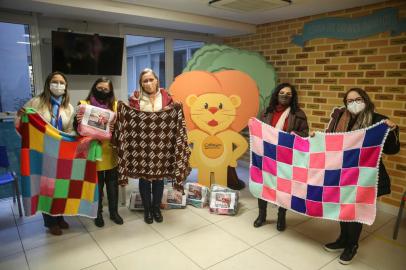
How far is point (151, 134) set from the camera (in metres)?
2.46

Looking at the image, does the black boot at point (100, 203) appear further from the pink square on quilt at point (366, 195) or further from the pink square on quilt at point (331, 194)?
the pink square on quilt at point (366, 195)

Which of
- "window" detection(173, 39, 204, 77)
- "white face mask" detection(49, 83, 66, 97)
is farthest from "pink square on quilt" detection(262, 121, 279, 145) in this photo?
"window" detection(173, 39, 204, 77)

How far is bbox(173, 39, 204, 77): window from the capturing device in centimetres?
436

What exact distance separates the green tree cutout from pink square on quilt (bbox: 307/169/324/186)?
1.28 metres

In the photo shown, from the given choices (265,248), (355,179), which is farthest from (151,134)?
(355,179)

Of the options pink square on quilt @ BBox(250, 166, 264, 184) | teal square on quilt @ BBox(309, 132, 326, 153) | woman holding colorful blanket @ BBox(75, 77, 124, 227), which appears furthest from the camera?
pink square on quilt @ BBox(250, 166, 264, 184)

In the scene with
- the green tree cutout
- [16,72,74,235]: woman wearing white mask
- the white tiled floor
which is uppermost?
the green tree cutout

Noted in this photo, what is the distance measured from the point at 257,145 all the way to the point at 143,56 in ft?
9.26

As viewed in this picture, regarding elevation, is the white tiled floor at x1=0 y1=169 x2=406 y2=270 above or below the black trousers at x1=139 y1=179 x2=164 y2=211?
below

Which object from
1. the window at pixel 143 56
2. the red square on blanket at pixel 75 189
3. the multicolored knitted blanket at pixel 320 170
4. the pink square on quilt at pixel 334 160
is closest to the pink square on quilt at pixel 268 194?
the multicolored knitted blanket at pixel 320 170

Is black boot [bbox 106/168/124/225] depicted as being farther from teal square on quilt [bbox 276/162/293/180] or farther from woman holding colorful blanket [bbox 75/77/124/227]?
teal square on quilt [bbox 276/162/293/180]

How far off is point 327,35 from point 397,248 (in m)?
2.16

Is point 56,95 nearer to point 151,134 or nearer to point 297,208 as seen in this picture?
point 151,134

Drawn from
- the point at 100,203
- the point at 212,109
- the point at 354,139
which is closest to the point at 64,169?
the point at 100,203
